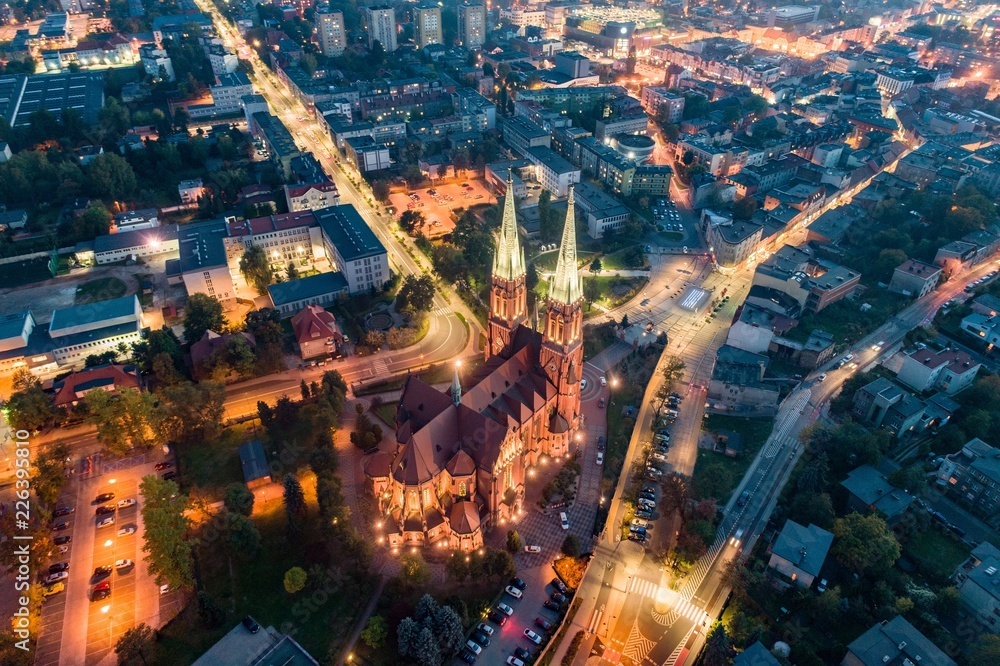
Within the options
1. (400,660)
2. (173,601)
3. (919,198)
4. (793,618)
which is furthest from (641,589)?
(919,198)

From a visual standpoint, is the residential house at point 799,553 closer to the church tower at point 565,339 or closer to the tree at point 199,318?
the church tower at point 565,339

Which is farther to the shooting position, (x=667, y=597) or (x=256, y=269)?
(x=256, y=269)

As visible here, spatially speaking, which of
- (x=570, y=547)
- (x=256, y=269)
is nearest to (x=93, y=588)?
(x=570, y=547)

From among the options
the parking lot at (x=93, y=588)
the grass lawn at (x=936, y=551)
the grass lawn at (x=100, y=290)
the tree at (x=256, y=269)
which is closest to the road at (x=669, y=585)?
the grass lawn at (x=936, y=551)

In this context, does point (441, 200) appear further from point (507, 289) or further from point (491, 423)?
point (491, 423)

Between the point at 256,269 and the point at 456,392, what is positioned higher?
the point at 456,392

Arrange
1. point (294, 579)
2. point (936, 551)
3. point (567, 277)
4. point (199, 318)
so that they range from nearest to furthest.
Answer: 1. point (294, 579)
2. point (567, 277)
3. point (936, 551)
4. point (199, 318)

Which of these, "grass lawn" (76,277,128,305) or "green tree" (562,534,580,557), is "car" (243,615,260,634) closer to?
"green tree" (562,534,580,557)
